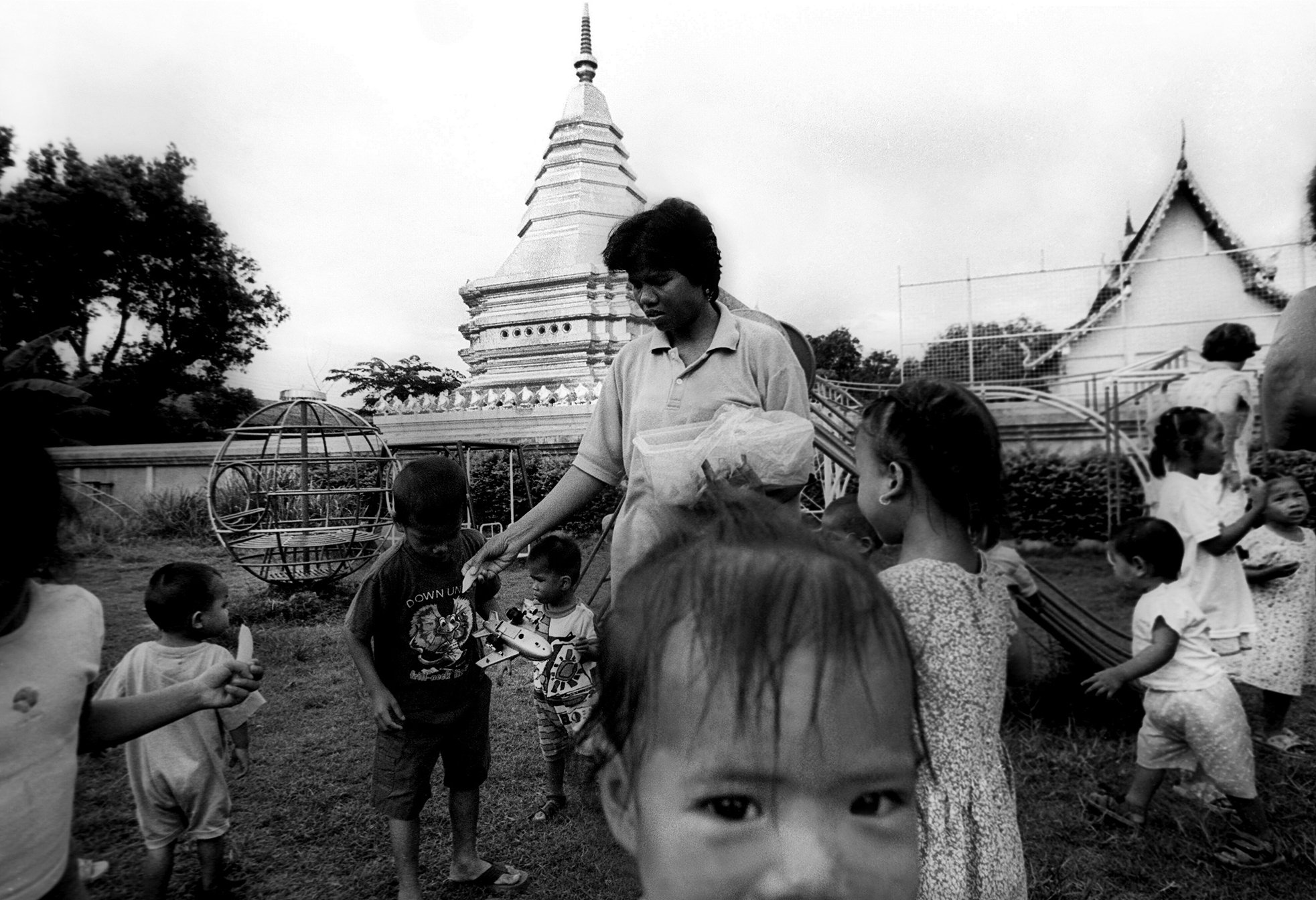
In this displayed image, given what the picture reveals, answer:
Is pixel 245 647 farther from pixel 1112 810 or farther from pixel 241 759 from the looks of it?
pixel 1112 810

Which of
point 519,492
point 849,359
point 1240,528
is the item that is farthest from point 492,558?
point 849,359

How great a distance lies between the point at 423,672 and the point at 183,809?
868mm

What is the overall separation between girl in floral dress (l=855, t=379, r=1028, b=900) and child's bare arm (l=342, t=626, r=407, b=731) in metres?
1.53

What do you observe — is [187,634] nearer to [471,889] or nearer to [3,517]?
[471,889]

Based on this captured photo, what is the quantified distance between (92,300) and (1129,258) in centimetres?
2473

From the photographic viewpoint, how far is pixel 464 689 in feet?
8.34

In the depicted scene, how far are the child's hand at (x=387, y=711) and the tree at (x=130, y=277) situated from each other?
20025 millimetres

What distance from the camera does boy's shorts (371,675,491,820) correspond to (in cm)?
240

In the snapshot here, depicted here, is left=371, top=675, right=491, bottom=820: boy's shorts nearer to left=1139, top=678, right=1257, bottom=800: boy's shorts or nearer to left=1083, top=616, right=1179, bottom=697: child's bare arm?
left=1083, top=616, right=1179, bottom=697: child's bare arm

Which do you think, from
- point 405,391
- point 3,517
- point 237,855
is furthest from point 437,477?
point 405,391

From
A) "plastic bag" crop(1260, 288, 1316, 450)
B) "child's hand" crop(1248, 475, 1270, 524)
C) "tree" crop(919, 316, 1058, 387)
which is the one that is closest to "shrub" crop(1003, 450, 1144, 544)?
"child's hand" crop(1248, 475, 1270, 524)

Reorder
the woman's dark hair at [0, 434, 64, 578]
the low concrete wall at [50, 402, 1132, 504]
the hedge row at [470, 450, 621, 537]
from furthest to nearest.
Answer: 1. the low concrete wall at [50, 402, 1132, 504]
2. the hedge row at [470, 450, 621, 537]
3. the woman's dark hair at [0, 434, 64, 578]

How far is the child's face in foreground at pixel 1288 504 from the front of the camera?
354 centimetres

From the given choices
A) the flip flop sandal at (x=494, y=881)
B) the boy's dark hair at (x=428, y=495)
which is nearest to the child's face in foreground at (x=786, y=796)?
the boy's dark hair at (x=428, y=495)
